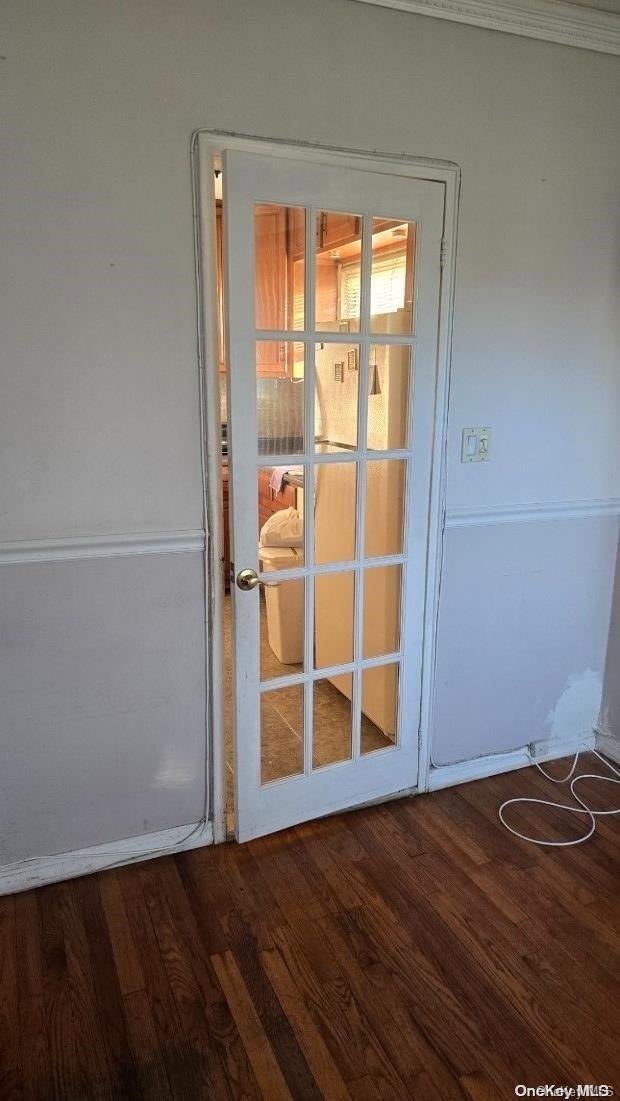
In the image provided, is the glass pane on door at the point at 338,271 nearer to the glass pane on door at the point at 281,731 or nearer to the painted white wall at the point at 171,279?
the painted white wall at the point at 171,279

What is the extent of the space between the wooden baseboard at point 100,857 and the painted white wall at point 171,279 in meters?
0.06

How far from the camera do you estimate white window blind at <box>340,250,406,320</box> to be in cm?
212

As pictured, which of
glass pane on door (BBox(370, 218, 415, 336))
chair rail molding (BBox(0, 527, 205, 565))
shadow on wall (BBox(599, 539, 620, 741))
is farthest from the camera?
shadow on wall (BBox(599, 539, 620, 741))

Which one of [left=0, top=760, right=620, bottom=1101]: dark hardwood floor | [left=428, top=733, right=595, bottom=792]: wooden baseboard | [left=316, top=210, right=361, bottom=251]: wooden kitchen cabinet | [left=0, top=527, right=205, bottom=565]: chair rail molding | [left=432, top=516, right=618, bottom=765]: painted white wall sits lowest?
[left=0, top=760, right=620, bottom=1101]: dark hardwood floor

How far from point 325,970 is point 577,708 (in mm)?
1529

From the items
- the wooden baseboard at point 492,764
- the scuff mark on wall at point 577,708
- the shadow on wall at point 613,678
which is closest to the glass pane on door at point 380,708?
the wooden baseboard at point 492,764

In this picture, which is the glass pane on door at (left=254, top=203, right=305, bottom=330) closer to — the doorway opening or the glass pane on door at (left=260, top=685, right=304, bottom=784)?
the doorway opening

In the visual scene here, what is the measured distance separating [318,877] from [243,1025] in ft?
1.79

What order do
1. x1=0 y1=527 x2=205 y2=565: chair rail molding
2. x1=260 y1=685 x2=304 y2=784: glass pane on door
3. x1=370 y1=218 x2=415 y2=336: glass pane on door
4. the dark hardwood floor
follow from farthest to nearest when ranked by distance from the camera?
A: 1. x1=260 y1=685 x2=304 y2=784: glass pane on door
2. x1=370 y1=218 x2=415 y2=336: glass pane on door
3. x1=0 y1=527 x2=205 y2=565: chair rail molding
4. the dark hardwood floor

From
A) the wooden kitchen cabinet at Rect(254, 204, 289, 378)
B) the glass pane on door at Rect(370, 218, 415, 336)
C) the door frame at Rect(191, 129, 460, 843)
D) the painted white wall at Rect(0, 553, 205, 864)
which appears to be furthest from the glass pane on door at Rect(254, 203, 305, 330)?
the painted white wall at Rect(0, 553, 205, 864)

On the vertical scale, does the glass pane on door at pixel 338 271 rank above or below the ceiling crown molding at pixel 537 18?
below

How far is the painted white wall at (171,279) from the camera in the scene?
5.86 feet

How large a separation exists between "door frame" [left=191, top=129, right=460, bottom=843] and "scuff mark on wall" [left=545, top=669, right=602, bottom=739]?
0.62 m

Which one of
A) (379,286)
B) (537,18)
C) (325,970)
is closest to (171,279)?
(379,286)
